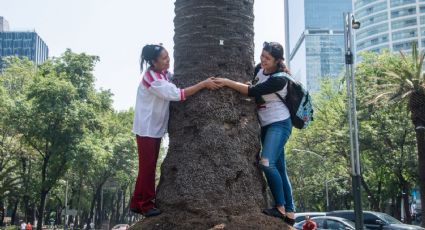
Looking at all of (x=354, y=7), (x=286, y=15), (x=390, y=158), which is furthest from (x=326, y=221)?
(x=286, y=15)

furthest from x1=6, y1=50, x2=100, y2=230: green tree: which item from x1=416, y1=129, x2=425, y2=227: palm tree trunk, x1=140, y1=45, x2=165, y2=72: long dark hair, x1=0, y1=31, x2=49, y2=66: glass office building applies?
x1=0, y1=31, x2=49, y2=66: glass office building

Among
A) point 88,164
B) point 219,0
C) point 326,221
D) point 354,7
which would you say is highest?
point 354,7

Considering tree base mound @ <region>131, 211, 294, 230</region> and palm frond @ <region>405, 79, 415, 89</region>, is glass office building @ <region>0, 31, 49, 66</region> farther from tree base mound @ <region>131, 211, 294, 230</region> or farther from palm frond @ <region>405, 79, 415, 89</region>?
tree base mound @ <region>131, 211, 294, 230</region>

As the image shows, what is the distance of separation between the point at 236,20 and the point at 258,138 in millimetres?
1045

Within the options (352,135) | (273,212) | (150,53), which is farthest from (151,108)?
(352,135)

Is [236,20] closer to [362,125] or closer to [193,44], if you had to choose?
[193,44]

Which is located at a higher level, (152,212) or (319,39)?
(319,39)

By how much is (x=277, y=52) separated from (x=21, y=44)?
433 ft

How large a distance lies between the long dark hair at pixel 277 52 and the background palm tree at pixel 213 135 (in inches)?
5.7

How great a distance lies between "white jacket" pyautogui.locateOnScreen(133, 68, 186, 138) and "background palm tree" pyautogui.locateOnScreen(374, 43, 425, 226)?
20.4m

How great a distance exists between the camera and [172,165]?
4492mm

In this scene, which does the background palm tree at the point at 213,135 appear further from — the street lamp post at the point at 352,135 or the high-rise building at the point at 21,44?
the high-rise building at the point at 21,44

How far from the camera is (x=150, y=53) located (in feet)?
15.7

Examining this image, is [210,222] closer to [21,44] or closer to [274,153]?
[274,153]
